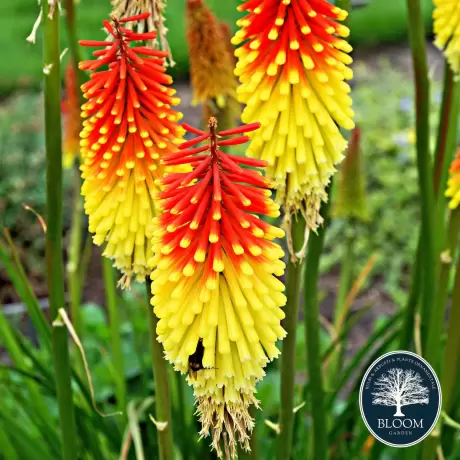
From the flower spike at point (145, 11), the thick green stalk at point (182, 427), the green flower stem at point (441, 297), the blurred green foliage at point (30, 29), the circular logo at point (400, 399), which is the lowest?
the thick green stalk at point (182, 427)

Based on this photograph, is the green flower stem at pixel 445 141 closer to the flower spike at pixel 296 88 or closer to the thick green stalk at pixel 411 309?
the thick green stalk at pixel 411 309

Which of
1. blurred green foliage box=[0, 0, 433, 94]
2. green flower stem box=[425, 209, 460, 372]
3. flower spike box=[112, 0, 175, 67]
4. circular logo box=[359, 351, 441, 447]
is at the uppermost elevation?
blurred green foliage box=[0, 0, 433, 94]

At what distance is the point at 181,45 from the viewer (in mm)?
9055

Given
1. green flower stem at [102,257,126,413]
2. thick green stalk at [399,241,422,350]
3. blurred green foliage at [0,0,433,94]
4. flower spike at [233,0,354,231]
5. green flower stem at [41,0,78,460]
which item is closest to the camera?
flower spike at [233,0,354,231]

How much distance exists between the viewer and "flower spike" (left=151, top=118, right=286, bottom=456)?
1223mm

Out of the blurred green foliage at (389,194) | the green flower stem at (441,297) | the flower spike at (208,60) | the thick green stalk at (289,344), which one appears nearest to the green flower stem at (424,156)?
the green flower stem at (441,297)

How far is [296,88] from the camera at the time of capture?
1460mm

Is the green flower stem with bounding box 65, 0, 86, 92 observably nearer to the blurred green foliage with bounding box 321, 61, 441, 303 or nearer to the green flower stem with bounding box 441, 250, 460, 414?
the green flower stem with bounding box 441, 250, 460, 414

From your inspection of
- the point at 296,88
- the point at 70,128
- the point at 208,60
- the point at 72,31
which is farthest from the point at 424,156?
the point at 70,128

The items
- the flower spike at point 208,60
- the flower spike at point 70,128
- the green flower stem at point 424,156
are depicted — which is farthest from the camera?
the flower spike at point 70,128

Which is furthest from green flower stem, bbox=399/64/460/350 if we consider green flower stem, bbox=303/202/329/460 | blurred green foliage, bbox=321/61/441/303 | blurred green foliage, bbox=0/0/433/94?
blurred green foliage, bbox=0/0/433/94

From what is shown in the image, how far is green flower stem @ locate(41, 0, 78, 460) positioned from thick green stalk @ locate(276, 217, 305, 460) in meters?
0.53

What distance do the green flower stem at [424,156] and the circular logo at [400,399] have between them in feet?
0.94

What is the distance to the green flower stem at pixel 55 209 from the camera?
1.53 meters
